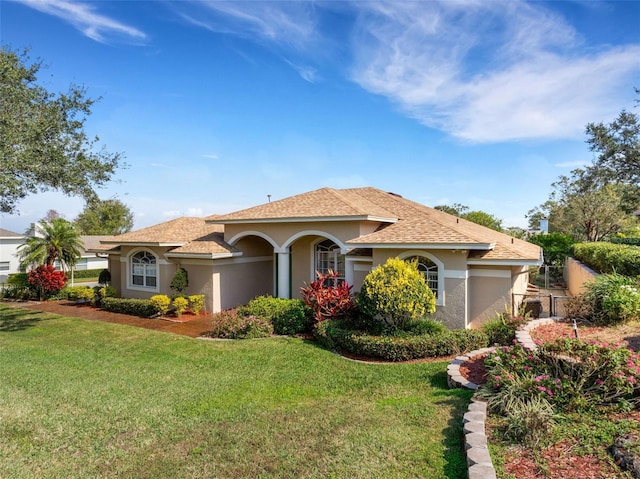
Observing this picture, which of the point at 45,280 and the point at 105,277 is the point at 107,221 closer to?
the point at 45,280

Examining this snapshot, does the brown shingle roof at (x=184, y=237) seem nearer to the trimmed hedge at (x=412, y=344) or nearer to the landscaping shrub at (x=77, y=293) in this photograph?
the landscaping shrub at (x=77, y=293)

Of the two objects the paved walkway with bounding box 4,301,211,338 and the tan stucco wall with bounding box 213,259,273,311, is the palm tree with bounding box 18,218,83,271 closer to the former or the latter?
the paved walkway with bounding box 4,301,211,338

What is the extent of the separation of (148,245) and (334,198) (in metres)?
9.78

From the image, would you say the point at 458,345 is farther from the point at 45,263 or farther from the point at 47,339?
the point at 45,263

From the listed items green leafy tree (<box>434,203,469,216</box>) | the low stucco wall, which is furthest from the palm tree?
green leafy tree (<box>434,203,469,216</box>)

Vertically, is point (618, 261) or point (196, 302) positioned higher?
point (618, 261)

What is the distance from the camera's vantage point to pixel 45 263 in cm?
2500

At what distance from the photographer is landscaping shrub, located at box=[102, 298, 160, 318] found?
1809cm

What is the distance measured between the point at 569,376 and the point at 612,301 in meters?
5.28

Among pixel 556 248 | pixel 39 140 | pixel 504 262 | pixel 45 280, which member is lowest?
pixel 45 280

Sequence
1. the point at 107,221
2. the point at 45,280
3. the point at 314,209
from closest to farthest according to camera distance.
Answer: the point at 314,209, the point at 45,280, the point at 107,221

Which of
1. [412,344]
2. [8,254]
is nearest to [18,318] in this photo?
[412,344]

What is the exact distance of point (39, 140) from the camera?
46.3ft

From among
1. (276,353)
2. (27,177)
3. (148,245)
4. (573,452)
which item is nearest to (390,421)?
(573,452)
